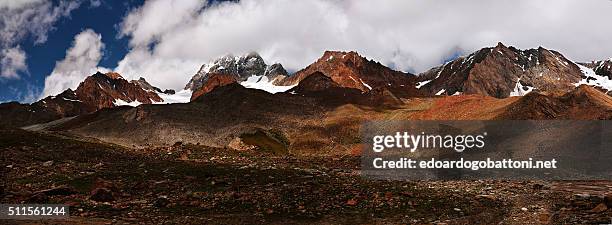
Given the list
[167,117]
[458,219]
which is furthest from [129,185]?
[167,117]

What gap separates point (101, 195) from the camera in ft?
89.6

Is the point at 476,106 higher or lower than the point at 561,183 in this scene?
higher

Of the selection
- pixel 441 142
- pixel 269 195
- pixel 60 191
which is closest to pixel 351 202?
pixel 269 195

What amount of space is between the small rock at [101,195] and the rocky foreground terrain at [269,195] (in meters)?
0.05

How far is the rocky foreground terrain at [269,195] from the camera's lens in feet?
78.1

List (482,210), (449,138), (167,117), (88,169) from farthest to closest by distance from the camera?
(167,117) < (449,138) < (88,169) < (482,210)

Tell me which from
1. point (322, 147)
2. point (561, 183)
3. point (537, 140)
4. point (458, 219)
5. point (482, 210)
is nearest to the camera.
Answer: point (458, 219)

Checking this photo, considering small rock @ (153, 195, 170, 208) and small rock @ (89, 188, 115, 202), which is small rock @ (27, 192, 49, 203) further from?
small rock @ (153, 195, 170, 208)

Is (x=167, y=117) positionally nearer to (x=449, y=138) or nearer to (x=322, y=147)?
(x=322, y=147)

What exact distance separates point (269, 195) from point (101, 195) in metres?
8.86

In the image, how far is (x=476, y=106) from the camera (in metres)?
95.9

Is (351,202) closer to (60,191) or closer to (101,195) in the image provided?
(101,195)

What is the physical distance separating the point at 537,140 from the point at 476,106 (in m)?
42.0

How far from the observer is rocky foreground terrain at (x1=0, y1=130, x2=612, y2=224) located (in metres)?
23.8
